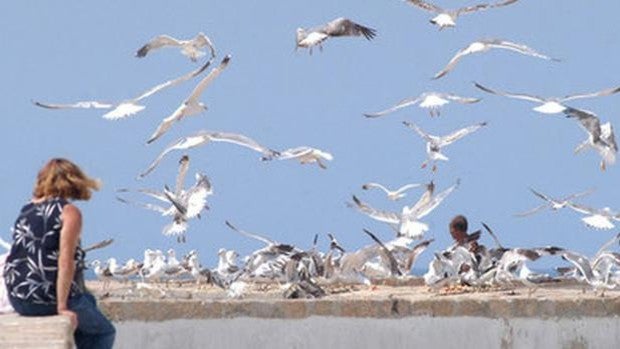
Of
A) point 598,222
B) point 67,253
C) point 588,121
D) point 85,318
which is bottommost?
point 85,318

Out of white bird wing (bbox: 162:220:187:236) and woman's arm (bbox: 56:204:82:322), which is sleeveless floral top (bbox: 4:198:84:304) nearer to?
woman's arm (bbox: 56:204:82:322)

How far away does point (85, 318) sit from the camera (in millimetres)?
8078

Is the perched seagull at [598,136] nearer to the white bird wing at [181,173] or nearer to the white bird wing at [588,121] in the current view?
the white bird wing at [588,121]

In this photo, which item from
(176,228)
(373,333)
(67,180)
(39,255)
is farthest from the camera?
(176,228)

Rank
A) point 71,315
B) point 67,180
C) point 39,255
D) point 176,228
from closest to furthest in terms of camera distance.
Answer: point 71,315, point 67,180, point 39,255, point 176,228

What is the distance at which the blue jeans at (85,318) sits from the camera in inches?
318

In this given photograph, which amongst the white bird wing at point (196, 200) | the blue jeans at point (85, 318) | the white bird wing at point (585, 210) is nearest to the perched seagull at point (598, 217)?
the white bird wing at point (585, 210)

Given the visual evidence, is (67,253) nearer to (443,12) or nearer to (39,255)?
(39,255)

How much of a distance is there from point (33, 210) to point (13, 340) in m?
0.85

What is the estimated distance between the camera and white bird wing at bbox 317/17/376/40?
715 inches

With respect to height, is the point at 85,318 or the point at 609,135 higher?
the point at 609,135

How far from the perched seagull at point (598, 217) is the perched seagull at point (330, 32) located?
2721 millimetres

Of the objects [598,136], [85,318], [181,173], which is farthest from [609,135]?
[85,318]

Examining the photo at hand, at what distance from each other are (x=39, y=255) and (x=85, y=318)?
0.35m
